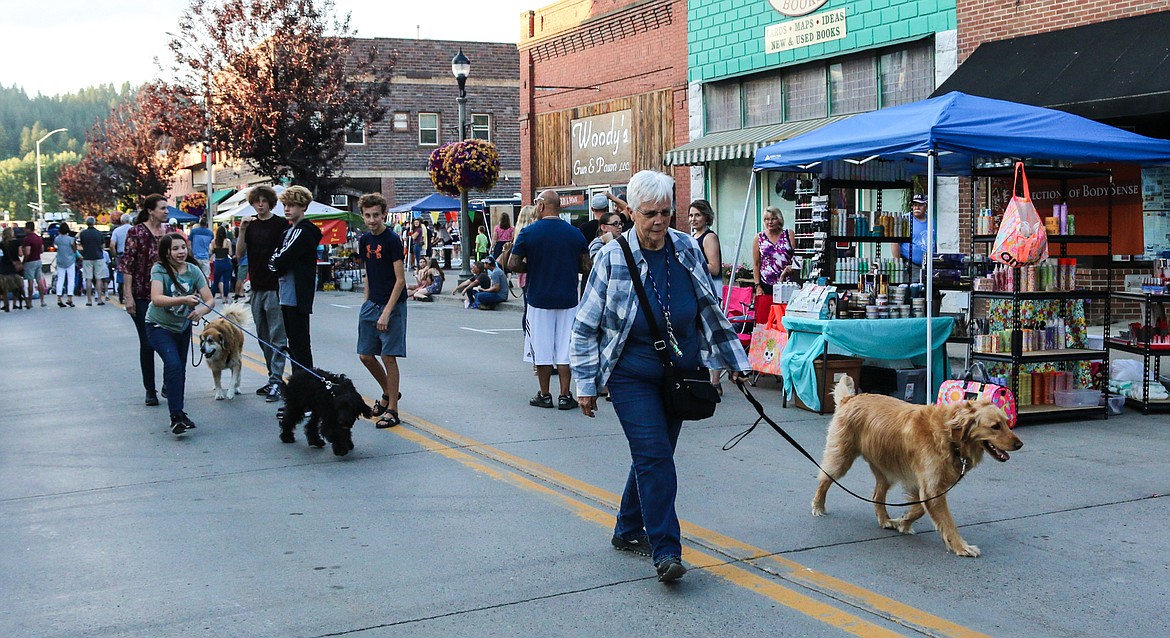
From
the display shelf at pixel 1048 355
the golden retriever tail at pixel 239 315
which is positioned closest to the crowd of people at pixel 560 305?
the golden retriever tail at pixel 239 315

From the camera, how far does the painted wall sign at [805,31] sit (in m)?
19.8

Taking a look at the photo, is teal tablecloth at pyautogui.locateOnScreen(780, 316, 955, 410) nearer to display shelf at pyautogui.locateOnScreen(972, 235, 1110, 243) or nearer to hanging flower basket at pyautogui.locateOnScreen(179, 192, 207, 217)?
display shelf at pyautogui.locateOnScreen(972, 235, 1110, 243)

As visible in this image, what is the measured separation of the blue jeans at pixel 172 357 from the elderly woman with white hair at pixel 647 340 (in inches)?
201

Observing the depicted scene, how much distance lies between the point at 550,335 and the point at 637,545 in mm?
4634

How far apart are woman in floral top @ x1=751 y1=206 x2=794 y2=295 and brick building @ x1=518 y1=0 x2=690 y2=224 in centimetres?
1148

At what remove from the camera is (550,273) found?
10141 millimetres

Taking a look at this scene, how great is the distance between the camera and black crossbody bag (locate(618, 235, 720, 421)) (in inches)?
204

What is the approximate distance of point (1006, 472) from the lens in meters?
7.62

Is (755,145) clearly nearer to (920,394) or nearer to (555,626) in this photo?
(920,394)

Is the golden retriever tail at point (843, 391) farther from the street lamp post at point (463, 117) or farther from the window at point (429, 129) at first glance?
the window at point (429, 129)

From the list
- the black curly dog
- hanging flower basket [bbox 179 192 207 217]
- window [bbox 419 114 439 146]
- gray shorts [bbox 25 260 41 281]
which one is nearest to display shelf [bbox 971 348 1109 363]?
the black curly dog

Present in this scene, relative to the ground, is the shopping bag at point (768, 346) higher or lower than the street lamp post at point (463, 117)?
lower

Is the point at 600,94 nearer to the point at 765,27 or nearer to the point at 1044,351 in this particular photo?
the point at 765,27

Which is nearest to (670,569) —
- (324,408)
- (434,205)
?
(324,408)
